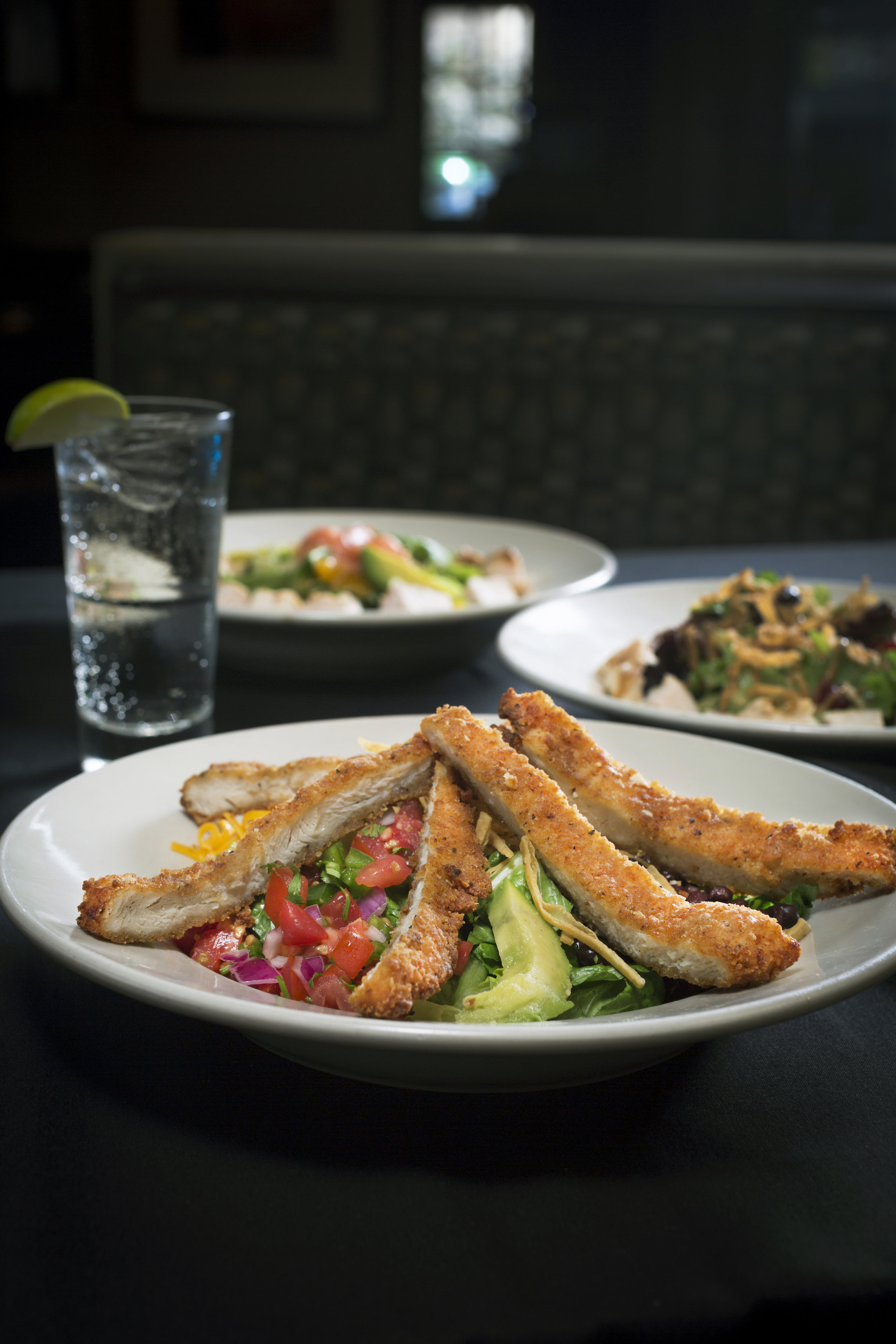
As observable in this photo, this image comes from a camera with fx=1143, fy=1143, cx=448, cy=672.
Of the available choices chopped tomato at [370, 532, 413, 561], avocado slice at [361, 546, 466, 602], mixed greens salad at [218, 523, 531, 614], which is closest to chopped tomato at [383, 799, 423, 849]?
mixed greens salad at [218, 523, 531, 614]

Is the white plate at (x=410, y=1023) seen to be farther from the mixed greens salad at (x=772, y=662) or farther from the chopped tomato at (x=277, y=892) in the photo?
the mixed greens salad at (x=772, y=662)

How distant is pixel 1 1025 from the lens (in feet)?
3.03

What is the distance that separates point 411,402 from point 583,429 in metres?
0.63

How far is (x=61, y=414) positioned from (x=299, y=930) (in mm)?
802

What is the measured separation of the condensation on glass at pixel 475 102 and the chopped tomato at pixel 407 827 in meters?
7.71

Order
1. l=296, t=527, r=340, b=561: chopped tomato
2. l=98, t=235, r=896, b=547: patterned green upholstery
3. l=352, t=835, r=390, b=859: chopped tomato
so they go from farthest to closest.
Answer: l=98, t=235, r=896, b=547: patterned green upholstery
l=296, t=527, r=340, b=561: chopped tomato
l=352, t=835, r=390, b=859: chopped tomato

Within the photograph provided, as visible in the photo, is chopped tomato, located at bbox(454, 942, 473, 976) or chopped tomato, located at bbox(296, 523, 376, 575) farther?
chopped tomato, located at bbox(296, 523, 376, 575)

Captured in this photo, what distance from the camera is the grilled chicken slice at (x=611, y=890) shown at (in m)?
0.81

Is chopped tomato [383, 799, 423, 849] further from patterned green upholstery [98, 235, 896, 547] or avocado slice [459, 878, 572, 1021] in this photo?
patterned green upholstery [98, 235, 896, 547]

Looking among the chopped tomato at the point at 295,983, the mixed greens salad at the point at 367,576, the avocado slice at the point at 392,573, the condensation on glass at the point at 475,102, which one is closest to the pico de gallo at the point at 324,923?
the chopped tomato at the point at 295,983

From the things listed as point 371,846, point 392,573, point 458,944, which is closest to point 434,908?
point 458,944

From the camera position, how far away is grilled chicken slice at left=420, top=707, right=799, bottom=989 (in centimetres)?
81

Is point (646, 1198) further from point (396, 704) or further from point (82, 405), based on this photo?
point (82, 405)

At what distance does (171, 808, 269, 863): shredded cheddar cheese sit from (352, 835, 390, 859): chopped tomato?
0.10 m
